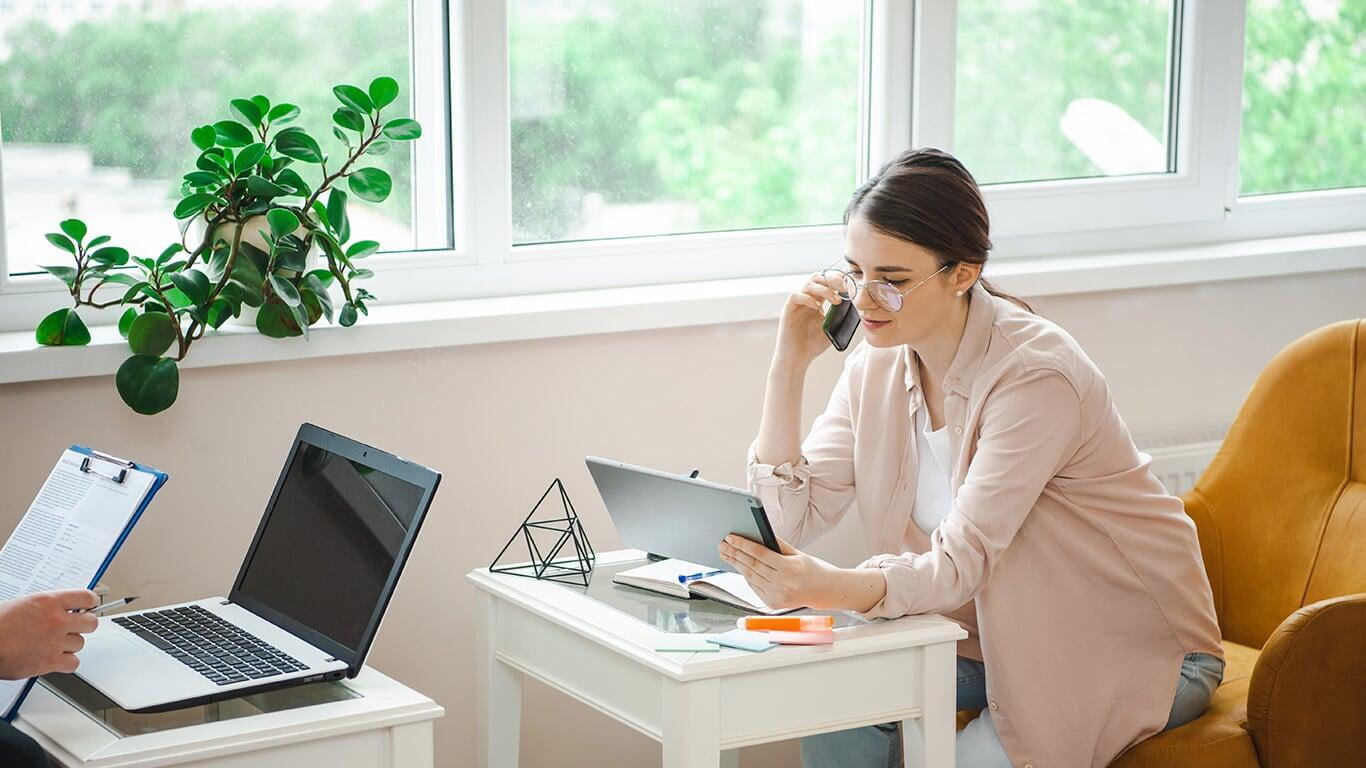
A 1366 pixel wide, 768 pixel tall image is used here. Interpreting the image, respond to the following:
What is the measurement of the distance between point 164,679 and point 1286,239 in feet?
8.20

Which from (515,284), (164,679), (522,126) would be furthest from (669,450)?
(164,679)

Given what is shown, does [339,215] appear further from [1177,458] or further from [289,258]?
[1177,458]

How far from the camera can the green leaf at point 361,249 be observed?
2307mm

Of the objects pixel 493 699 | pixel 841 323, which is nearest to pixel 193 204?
pixel 493 699

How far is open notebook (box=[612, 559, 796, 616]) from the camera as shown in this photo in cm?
200

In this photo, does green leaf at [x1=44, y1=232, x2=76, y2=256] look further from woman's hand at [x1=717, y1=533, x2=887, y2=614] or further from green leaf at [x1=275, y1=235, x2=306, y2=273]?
woman's hand at [x1=717, y1=533, x2=887, y2=614]

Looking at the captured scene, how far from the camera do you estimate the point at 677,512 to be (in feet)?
6.53

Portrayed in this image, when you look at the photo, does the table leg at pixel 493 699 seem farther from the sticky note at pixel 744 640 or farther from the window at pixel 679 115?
the window at pixel 679 115

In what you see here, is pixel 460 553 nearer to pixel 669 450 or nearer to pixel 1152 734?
pixel 669 450

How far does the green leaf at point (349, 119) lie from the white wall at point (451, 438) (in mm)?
331

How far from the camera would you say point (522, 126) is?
2.62 metres

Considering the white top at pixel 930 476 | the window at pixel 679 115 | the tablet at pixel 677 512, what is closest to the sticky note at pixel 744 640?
the tablet at pixel 677 512

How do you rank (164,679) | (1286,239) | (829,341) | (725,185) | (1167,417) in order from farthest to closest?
1. (1286,239)
2. (1167,417)
3. (725,185)
4. (829,341)
5. (164,679)

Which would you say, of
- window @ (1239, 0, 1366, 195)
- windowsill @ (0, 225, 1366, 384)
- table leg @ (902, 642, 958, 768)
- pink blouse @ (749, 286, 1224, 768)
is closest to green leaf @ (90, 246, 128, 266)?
windowsill @ (0, 225, 1366, 384)
